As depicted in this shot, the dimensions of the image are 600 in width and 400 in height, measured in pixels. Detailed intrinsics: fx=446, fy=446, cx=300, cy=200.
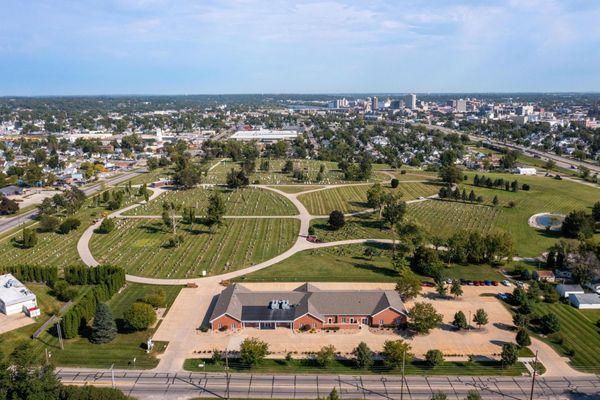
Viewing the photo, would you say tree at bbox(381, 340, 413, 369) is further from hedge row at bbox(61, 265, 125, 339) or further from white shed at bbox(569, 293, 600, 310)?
hedge row at bbox(61, 265, 125, 339)

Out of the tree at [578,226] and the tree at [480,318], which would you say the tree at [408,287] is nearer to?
the tree at [480,318]

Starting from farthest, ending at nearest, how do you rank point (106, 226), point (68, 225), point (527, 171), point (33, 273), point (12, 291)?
point (527, 171) < point (68, 225) < point (106, 226) < point (33, 273) < point (12, 291)

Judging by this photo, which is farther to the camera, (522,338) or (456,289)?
(456,289)

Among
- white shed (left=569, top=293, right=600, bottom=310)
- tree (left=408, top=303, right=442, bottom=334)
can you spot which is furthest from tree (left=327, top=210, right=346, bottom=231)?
white shed (left=569, top=293, right=600, bottom=310)

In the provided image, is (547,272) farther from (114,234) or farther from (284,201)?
(114,234)

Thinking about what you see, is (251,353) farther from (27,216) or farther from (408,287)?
(27,216)

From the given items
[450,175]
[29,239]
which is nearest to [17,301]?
[29,239]
